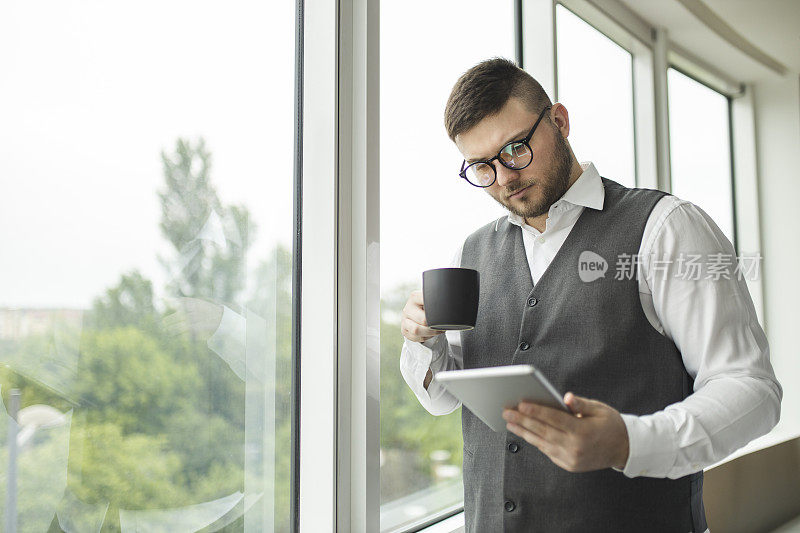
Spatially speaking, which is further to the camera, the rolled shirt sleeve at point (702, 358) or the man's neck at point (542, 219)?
the man's neck at point (542, 219)

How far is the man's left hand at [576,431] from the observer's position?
723 millimetres

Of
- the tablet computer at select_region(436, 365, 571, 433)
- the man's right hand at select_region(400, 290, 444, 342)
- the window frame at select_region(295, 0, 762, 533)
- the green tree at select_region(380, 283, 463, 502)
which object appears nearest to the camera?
the tablet computer at select_region(436, 365, 571, 433)

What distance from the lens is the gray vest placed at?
3.18 ft

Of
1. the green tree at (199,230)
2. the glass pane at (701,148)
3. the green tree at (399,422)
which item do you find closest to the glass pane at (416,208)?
the green tree at (399,422)

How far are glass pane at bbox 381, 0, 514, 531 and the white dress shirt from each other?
0.40 meters

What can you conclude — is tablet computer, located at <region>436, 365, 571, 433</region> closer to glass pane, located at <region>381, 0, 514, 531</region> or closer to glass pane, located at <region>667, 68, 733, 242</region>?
glass pane, located at <region>381, 0, 514, 531</region>

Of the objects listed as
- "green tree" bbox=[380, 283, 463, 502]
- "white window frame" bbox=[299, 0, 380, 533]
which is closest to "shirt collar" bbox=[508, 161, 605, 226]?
"white window frame" bbox=[299, 0, 380, 533]

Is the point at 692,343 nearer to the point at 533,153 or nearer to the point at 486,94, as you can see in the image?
the point at 533,153

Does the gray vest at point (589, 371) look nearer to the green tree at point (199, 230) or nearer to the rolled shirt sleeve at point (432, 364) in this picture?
the rolled shirt sleeve at point (432, 364)

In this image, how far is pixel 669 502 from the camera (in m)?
0.98

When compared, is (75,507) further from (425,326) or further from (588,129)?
(588,129)

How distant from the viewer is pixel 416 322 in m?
1.03

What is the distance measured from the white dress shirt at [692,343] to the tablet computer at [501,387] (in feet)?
0.51

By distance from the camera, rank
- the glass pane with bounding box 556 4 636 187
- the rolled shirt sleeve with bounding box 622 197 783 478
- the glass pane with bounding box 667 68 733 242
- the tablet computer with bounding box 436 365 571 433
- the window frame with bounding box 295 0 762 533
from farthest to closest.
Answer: the glass pane with bounding box 667 68 733 242 < the glass pane with bounding box 556 4 636 187 < the window frame with bounding box 295 0 762 533 < the rolled shirt sleeve with bounding box 622 197 783 478 < the tablet computer with bounding box 436 365 571 433
